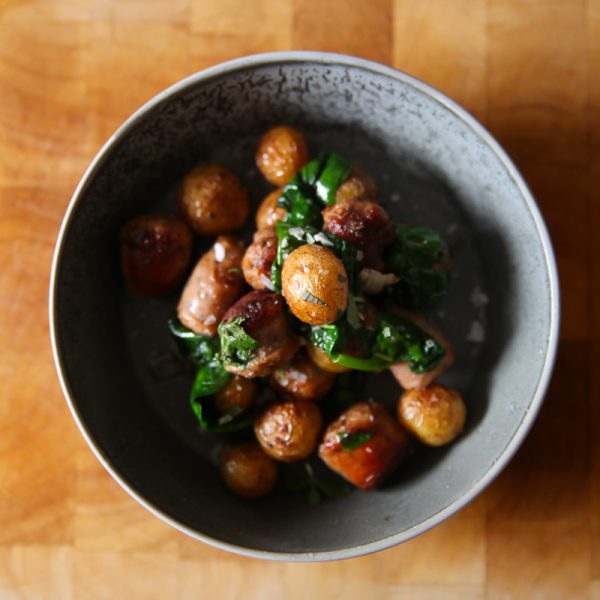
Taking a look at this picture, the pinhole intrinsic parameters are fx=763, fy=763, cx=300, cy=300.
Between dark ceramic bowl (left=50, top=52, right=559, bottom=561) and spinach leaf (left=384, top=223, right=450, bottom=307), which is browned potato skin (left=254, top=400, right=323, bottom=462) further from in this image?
spinach leaf (left=384, top=223, right=450, bottom=307)

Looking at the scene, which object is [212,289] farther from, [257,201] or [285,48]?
[285,48]

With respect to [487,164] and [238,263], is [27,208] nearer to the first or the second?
[238,263]

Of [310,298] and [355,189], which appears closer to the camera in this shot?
[310,298]

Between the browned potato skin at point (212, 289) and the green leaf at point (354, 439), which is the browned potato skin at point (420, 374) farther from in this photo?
the browned potato skin at point (212, 289)

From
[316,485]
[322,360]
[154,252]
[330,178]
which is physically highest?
[330,178]

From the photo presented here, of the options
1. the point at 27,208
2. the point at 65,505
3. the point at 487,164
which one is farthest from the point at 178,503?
the point at 487,164

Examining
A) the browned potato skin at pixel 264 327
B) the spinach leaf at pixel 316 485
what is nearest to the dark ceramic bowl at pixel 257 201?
the spinach leaf at pixel 316 485

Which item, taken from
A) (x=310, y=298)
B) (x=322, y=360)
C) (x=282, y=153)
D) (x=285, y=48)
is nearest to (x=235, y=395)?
(x=322, y=360)
